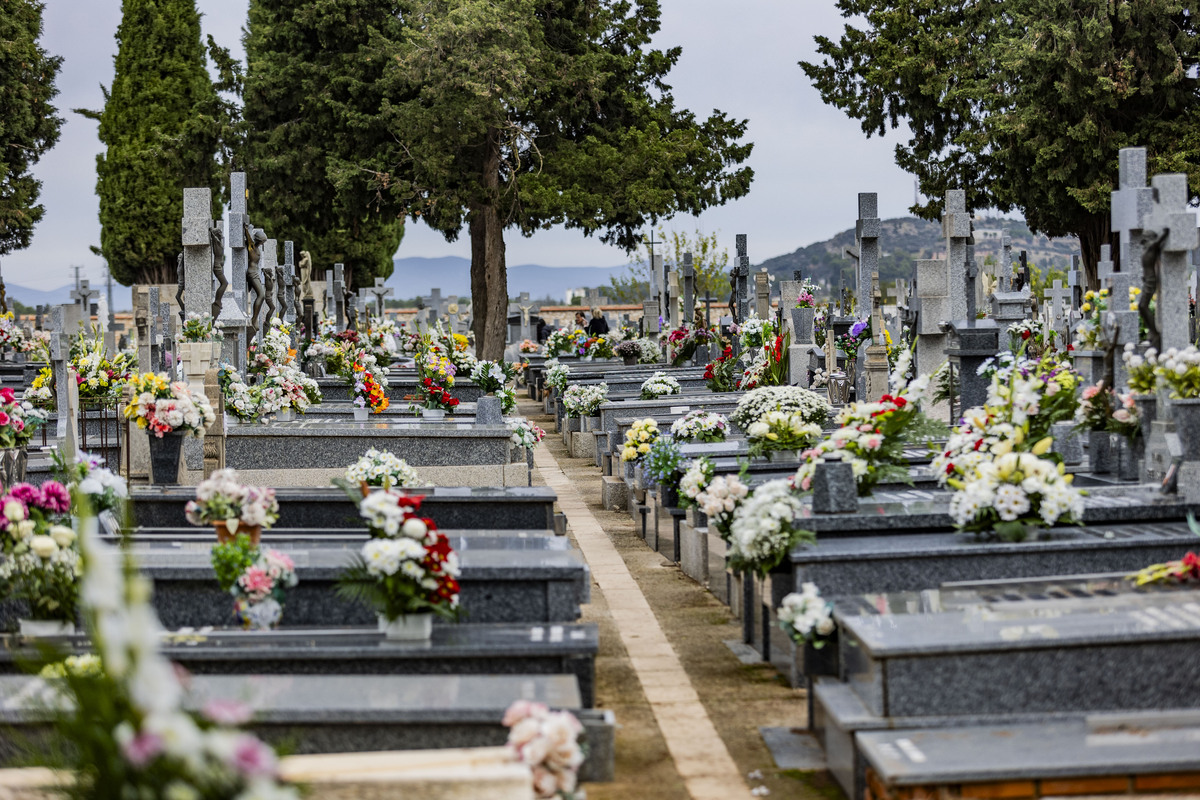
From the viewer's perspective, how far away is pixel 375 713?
485 cm

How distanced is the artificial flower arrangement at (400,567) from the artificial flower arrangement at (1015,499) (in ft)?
8.55

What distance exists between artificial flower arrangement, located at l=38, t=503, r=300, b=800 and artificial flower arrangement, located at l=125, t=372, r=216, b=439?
21.4ft

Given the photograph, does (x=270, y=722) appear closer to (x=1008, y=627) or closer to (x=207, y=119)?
(x=1008, y=627)

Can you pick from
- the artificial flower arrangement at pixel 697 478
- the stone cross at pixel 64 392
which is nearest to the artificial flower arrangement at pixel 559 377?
the stone cross at pixel 64 392

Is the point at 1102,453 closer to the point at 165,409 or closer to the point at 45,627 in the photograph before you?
the point at 45,627

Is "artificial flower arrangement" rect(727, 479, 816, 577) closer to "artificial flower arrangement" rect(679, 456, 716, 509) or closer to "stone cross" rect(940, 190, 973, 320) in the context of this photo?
"artificial flower arrangement" rect(679, 456, 716, 509)

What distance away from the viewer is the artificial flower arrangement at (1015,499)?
645 centimetres

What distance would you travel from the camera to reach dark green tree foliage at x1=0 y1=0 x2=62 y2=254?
30.8 m

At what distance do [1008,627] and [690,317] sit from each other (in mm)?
20648

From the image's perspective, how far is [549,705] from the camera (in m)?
4.97

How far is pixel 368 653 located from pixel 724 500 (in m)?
2.89

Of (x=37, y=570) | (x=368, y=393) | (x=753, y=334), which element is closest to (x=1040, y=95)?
(x=753, y=334)

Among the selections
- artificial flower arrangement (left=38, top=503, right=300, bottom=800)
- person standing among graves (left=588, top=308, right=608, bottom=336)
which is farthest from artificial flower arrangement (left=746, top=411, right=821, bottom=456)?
person standing among graves (left=588, top=308, right=608, bottom=336)

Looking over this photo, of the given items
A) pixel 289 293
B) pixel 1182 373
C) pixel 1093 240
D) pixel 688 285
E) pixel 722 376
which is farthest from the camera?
pixel 1093 240
